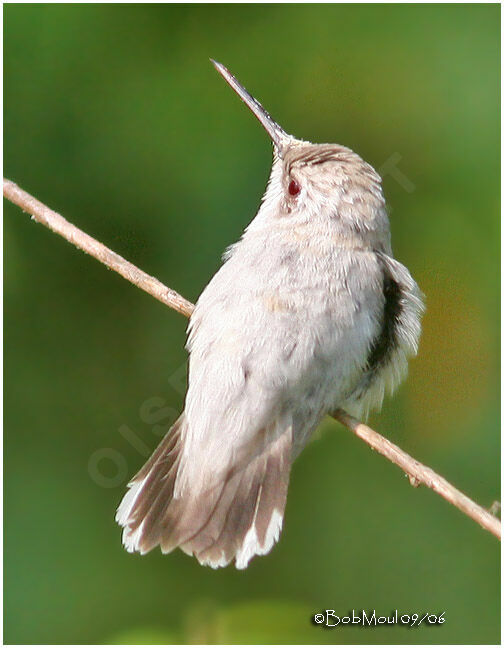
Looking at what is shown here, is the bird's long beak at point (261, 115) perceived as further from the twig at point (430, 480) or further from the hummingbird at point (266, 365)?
the twig at point (430, 480)

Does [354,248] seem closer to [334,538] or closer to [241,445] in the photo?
[241,445]

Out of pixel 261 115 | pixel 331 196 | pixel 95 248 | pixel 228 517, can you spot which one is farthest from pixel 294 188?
pixel 228 517

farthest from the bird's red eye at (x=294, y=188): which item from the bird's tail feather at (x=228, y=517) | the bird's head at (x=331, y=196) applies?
the bird's tail feather at (x=228, y=517)

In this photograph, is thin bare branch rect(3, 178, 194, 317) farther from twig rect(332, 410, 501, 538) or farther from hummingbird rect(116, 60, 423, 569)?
twig rect(332, 410, 501, 538)

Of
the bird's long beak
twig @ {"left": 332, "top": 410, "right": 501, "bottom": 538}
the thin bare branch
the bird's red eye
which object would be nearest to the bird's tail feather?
twig @ {"left": 332, "top": 410, "right": 501, "bottom": 538}

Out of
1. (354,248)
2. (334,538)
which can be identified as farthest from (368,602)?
(354,248)

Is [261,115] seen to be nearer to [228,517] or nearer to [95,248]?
[95,248]

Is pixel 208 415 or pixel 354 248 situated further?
pixel 354 248
